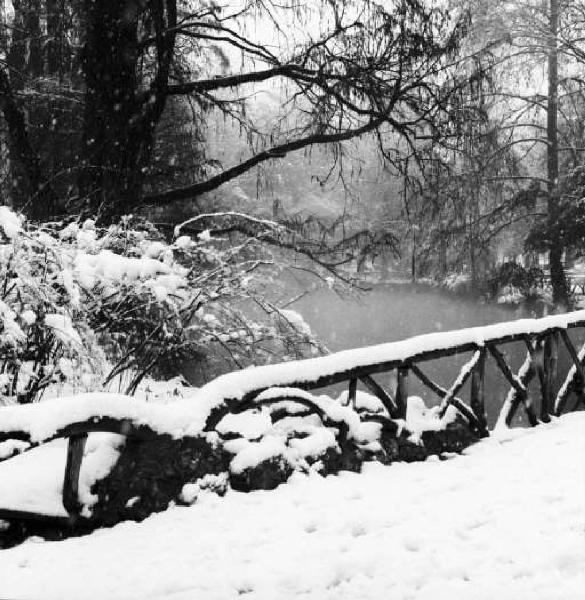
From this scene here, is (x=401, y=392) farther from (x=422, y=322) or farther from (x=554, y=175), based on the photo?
(x=422, y=322)

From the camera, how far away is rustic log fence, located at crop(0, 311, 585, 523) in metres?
3.41

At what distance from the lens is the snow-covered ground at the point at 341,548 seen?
2.81m

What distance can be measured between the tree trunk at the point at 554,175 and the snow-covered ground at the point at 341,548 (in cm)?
1300

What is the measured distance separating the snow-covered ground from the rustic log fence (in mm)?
500

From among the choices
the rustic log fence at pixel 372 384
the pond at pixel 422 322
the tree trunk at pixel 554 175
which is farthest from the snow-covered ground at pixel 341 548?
the tree trunk at pixel 554 175

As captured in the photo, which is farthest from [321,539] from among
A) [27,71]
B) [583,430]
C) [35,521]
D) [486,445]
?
[27,71]

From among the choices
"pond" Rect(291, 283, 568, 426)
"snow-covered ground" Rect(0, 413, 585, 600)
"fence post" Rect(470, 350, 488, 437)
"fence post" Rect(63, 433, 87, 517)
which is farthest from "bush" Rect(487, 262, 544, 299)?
"fence post" Rect(63, 433, 87, 517)

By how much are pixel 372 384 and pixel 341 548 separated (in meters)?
1.96

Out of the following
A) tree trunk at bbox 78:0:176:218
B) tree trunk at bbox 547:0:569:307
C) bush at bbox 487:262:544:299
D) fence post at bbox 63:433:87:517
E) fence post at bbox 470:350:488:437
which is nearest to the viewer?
fence post at bbox 63:433:87:517

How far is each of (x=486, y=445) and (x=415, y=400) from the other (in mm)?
822

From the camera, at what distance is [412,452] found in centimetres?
539

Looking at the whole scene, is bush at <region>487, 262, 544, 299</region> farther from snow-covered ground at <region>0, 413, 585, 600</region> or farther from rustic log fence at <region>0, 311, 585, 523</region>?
snow-covered ground at <region>0, 413, 585, 600</region>

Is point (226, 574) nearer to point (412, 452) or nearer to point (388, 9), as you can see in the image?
point (412, 452)

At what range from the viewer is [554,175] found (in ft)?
56.3
